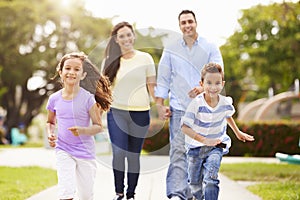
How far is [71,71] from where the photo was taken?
4.46 meters

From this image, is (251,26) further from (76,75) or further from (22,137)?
(76,75)

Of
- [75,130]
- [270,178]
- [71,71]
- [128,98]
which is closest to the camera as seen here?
[75,130]

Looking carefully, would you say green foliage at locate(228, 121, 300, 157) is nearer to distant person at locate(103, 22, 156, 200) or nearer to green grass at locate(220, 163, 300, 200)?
green grass at locate(220, 163, 300, 200)

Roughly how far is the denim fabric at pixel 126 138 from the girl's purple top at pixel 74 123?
90cm

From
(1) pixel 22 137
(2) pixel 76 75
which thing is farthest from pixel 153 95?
(1) pixel 22 137

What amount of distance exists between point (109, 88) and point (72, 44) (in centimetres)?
2499

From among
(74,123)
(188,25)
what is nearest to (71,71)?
(74,123)

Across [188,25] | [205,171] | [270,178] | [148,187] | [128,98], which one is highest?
[188,25]

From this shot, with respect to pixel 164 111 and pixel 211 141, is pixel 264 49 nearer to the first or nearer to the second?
pixel 164 111

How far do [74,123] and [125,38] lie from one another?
→ 1.28 metres

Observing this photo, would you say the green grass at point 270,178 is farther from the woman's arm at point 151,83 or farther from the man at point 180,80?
the woman's arm at point 151,83

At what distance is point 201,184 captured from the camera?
4.57m

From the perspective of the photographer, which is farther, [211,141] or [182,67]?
[182,67]

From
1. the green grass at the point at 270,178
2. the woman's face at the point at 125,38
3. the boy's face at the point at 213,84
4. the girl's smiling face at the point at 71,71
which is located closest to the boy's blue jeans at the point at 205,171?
the boy's face at the point at 213,84
